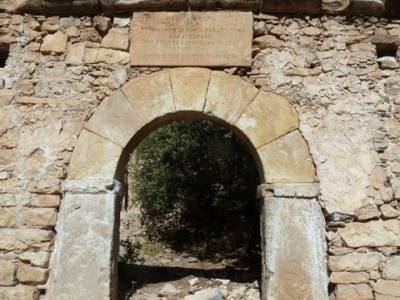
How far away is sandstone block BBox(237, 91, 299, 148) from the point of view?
3.53 meters

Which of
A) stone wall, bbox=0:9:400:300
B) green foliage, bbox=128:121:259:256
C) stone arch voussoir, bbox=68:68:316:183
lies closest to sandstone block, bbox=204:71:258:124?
stone arch voussoir, bbox=68:68:316:183

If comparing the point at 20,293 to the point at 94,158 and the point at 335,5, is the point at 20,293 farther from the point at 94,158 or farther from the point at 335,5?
the point at 335,5

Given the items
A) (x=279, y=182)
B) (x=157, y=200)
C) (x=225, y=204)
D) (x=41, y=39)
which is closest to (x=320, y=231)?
(x=279, y=182)

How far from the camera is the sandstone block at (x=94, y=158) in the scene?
3508mm

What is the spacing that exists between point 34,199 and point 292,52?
2.45 meters

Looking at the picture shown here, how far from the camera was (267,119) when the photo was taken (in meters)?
3.57

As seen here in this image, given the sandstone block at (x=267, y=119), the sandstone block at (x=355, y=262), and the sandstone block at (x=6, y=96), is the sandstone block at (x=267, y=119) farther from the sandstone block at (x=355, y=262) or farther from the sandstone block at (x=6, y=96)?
the sandstone block at (x=6, y=96)

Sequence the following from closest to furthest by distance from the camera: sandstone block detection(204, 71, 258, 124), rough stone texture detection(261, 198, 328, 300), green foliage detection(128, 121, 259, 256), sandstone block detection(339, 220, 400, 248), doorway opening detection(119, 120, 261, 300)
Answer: rough stone texture detection(261, 198, 328, 300)
sandstone block detection(339, 220, 400, 248)
sandstone block detection(204, 71, 258, 124)
doorway opening detection(119, 120, 261, 300)
green foliage detection(128, 121, 259, 256)

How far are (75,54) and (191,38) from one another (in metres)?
1.01

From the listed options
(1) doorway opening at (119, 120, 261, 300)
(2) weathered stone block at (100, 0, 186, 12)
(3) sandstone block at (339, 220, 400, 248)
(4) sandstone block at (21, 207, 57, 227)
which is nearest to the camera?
(3) sandstone block at (339, 220, 400, 248)

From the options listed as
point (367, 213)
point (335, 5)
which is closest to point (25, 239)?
point (367, 213)

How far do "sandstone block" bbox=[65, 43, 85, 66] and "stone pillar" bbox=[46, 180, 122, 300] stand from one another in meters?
1.06

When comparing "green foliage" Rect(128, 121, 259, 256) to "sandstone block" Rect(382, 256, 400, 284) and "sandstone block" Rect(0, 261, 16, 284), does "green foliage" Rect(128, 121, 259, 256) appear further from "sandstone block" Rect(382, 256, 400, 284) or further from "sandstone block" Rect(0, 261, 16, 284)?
"sandstone block" Rect(0, 261, 16, 284)

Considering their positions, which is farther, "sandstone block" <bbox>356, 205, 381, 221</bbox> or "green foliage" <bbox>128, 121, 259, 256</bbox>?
"green foliage" <bbox>128, 121, 259, 256</bbox>
